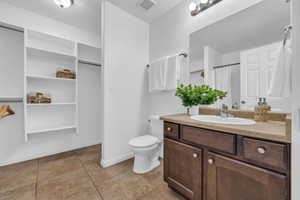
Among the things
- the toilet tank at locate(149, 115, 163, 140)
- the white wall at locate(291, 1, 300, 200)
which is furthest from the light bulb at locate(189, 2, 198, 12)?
the toilet tank at locate(149, 115, 163, 140)

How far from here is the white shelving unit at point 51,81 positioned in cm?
197

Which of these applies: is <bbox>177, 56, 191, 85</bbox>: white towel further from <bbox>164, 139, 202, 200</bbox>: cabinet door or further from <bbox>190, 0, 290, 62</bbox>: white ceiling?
<bbox>164, 139, 202, 200</bbox>: cabinet door

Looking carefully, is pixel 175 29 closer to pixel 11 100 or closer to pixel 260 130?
pixel 260 130

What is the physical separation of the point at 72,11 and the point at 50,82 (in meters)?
1.21

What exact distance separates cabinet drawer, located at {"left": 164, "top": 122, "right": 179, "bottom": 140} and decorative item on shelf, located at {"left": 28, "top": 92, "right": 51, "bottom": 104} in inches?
76.9

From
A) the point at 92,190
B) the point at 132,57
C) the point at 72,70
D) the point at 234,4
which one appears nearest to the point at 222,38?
the point at 234,4

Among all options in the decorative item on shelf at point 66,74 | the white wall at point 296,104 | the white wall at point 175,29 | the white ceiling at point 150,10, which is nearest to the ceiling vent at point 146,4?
the white ceiling at point 150,10

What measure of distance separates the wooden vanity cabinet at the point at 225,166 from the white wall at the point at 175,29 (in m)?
0.78

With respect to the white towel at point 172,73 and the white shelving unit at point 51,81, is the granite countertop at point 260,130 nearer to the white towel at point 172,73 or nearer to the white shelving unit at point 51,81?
the white towel at point 172,73

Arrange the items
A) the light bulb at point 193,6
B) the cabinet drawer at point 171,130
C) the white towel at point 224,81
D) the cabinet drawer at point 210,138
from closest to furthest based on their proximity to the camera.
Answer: the cabinet drawer at point 210,138 < the cabinet drawer at point 171,130 < the white towel at point 224,81 < the light bulb at point 193,6

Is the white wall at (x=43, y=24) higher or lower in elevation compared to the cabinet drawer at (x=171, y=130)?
higher

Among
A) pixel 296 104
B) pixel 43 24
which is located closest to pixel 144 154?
pixel 296 104

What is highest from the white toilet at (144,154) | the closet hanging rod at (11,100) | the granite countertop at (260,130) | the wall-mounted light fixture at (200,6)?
the wall-mounted light fixture at (200,6)

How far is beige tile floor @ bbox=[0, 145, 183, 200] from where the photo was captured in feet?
4.26
